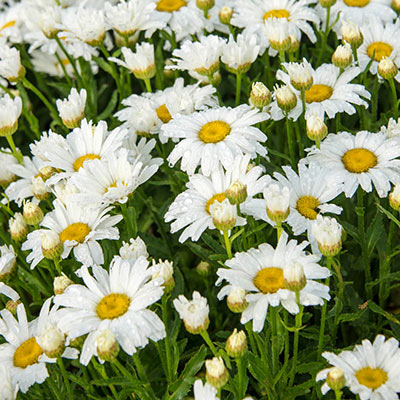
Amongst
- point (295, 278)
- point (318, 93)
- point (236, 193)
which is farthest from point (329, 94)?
point (295, 278)

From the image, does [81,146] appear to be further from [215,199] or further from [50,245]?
[215,199]

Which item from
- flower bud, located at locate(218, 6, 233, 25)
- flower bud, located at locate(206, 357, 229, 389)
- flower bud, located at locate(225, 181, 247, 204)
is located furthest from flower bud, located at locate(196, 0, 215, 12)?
flower bud, located at locate(206, 357, 229, 389)

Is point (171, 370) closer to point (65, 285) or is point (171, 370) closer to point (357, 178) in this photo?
point (65, 285)

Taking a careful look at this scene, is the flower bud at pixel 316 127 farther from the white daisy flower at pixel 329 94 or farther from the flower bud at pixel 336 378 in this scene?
the flower bud at pixel 336 378

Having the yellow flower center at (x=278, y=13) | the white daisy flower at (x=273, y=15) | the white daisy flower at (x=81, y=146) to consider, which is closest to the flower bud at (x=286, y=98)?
the white daisy flower at (x=81, y=146)

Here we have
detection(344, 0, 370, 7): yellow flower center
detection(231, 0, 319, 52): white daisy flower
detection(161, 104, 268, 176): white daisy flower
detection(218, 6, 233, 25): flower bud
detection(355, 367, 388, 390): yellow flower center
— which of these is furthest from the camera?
detection(344, 0, 370, 7): yellow flower center

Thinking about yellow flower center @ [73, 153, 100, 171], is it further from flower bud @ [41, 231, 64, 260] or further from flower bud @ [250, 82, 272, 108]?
flower bud @ [250, 82, 272, 108]
